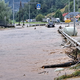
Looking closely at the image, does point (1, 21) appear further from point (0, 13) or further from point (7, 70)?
point (7, 70)

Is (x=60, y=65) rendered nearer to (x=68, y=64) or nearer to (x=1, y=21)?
(x=68, y=64)

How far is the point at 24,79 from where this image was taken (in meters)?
7.36

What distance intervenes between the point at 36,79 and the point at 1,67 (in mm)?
2642

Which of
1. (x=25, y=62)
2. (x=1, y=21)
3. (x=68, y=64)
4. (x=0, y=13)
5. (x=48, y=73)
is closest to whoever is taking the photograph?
(x=48, y=73)

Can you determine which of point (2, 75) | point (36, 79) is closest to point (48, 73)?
point (36, 79)

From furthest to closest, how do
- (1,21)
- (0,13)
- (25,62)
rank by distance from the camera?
(0,13) → (1,21) → (25,62)

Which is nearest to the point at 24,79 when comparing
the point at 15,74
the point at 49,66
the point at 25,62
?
the point at 15,74

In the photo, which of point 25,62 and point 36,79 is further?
point 25,62

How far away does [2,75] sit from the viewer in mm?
8102

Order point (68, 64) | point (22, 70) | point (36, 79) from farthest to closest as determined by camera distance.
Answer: point (68, 64), point (22, 70), point (36, 79)

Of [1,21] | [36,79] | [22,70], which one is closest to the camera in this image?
[36,79]

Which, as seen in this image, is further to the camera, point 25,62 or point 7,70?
point 25,62

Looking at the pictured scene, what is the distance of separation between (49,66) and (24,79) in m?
2.10

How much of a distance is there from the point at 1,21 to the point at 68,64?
60323mm
